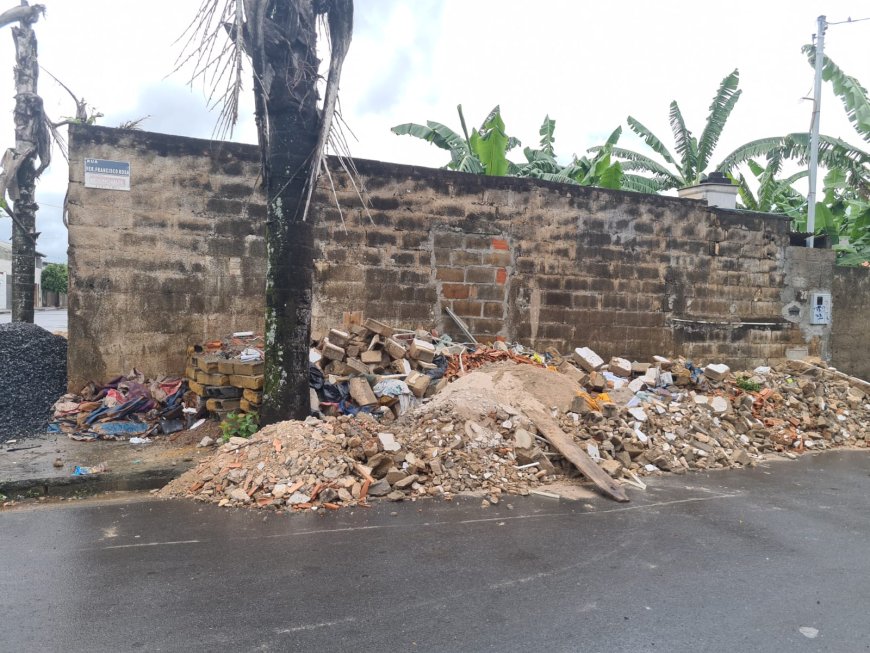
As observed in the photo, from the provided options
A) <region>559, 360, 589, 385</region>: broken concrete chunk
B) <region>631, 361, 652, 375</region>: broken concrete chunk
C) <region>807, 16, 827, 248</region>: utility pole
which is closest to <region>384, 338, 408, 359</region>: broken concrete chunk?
<region>559, 360, 589, 385</region>: broken concrete chunk

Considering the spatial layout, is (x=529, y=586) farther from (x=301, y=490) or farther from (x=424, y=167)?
(x=424, y=167)

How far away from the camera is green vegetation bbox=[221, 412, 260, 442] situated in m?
6.61

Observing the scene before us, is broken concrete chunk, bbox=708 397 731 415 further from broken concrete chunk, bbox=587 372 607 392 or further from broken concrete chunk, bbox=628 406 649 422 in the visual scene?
A: broken concrete chunk, bbox=587 372 607 392

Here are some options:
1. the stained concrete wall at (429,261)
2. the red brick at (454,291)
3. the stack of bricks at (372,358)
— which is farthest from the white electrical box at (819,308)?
the stack of bricks at (372,358)

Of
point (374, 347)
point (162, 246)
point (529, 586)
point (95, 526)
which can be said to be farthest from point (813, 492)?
point (162, 246)

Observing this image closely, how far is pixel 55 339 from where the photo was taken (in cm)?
840

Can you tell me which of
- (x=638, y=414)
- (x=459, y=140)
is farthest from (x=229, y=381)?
(x=459, y=140)

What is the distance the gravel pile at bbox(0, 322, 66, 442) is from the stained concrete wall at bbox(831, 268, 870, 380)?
42.9 ft

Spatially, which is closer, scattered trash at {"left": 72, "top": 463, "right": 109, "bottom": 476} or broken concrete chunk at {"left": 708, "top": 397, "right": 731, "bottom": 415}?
scattered trash at {"left": 72, "top": 463, "right": 109, "bottom": 476}

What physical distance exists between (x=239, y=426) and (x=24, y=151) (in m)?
7.48

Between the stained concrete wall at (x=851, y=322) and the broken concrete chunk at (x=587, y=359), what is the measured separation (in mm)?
5875

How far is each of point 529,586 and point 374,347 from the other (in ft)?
14.9

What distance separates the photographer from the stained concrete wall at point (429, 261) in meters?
7.93

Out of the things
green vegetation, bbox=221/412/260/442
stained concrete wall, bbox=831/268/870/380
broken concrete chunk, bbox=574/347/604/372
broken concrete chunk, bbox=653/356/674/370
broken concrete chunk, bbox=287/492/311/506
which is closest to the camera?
broken concrete chunk, bbox=287/492/311/506
